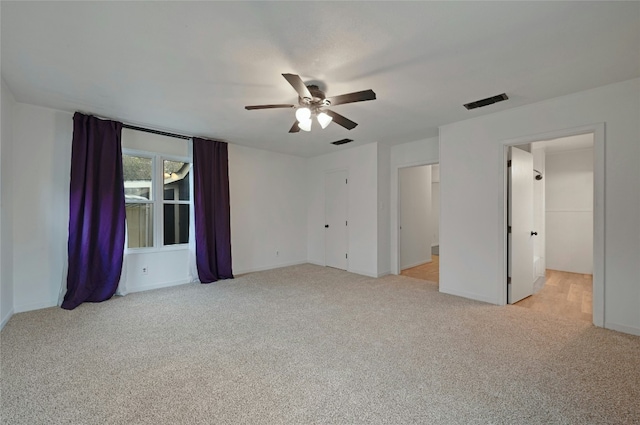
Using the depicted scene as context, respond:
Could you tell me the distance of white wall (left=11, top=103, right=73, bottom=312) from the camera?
3348mm

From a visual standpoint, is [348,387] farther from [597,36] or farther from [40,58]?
[40,58]

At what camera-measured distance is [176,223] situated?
4691mm

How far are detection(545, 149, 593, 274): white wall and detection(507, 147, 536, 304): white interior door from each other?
8.06ft

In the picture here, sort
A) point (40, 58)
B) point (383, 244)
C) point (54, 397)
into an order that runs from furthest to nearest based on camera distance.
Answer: point (383, 244) < point (40, 58) < point (54, 397)

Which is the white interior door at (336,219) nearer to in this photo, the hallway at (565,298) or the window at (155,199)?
the window at (155,199)

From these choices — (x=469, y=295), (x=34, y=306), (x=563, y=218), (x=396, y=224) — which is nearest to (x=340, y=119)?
(x=396, y=224)

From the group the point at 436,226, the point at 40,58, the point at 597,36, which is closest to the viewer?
the point at 597,36

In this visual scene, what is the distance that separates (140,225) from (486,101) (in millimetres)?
5163

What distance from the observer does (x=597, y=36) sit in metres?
2.03

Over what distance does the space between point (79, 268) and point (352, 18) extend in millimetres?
4299

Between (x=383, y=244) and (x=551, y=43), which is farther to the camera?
(x=383, y=244)

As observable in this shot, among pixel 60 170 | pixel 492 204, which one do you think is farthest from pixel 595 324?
pixel 60 170

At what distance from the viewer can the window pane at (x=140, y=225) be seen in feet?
13.8

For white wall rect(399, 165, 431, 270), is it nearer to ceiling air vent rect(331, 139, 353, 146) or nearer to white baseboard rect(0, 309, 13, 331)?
ceiling air vent rect(331, 139, 353, 146)
